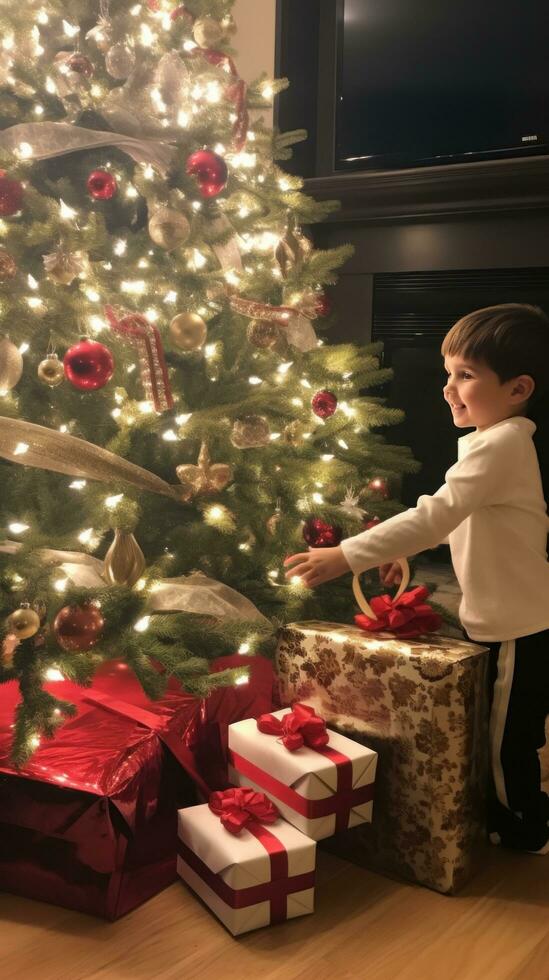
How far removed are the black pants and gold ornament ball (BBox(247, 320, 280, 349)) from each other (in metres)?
0.70

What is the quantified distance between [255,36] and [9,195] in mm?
2255

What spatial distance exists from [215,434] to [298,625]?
36 cm

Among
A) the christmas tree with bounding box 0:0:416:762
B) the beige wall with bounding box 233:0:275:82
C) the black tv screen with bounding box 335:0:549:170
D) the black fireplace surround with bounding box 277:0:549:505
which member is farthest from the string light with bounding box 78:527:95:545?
the beige wall with bounding box 233:0:275:82

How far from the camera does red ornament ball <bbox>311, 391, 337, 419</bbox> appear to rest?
1.71 meters

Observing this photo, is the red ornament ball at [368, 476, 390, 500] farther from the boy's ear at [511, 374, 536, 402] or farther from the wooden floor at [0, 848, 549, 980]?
the wooden floor at [0, 848, 549, 980]

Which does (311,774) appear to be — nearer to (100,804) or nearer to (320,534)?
(100,804)

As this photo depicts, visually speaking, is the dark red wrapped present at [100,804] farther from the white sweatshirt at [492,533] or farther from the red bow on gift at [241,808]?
the white sweatshirt at [492,533]

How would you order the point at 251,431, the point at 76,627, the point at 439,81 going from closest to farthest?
the point at 76,627
the point at 251,431
the point at 439,81

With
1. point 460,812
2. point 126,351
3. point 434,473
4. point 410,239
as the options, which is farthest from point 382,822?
point 410,239

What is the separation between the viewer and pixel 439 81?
268 cm

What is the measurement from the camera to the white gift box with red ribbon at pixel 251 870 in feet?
3.48

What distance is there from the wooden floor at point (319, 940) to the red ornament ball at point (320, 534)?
22.8 inches

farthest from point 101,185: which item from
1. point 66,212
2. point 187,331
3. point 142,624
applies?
point 142,624

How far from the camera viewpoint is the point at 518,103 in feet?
8.29
